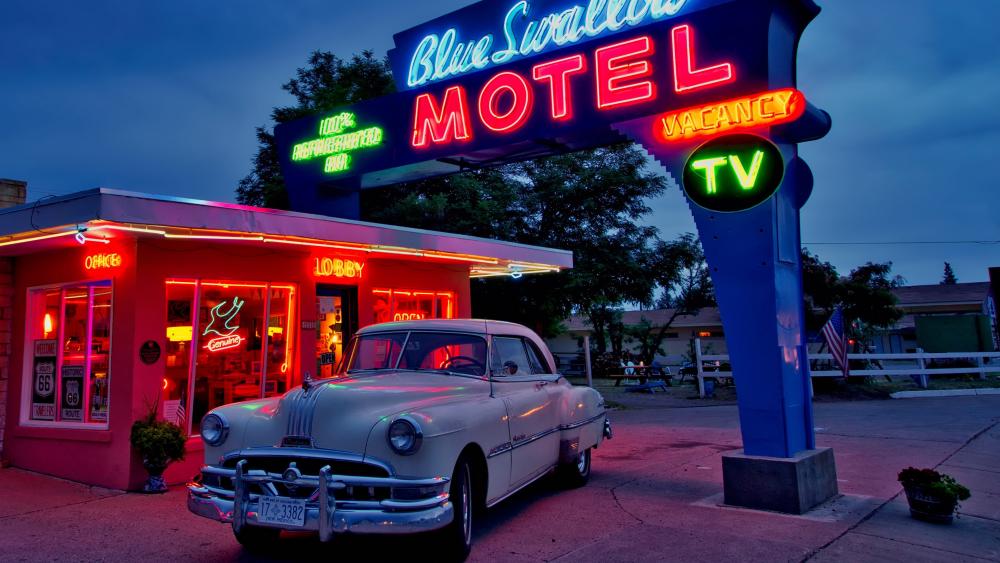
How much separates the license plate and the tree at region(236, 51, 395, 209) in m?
18.2

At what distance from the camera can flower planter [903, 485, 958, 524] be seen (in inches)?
230

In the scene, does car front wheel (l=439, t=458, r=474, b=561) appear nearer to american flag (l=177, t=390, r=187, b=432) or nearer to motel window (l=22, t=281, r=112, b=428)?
american flag (l=177, t=390, r=187, b=432)

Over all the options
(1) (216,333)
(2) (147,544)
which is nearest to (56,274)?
(1) (216,333)

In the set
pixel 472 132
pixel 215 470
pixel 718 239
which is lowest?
pixel 215 470

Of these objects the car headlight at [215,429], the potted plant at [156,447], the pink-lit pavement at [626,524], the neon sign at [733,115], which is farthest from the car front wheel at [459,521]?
the potted plant at [156,447]

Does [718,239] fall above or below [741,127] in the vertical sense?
below

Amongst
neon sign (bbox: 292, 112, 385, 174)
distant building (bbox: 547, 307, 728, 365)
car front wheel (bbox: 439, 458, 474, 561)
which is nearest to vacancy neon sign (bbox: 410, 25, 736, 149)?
neon sign (bbox: 292, 112, 385, 174)

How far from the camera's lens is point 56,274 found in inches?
365

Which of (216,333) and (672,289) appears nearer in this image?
(216,333)

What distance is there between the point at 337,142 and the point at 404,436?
27.7ft

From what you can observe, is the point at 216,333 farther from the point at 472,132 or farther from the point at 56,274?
the point at 472,132

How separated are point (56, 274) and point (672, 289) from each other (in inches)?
661

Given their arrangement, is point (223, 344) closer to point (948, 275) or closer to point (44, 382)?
point (44, 382)

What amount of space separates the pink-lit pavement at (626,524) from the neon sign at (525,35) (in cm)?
626
